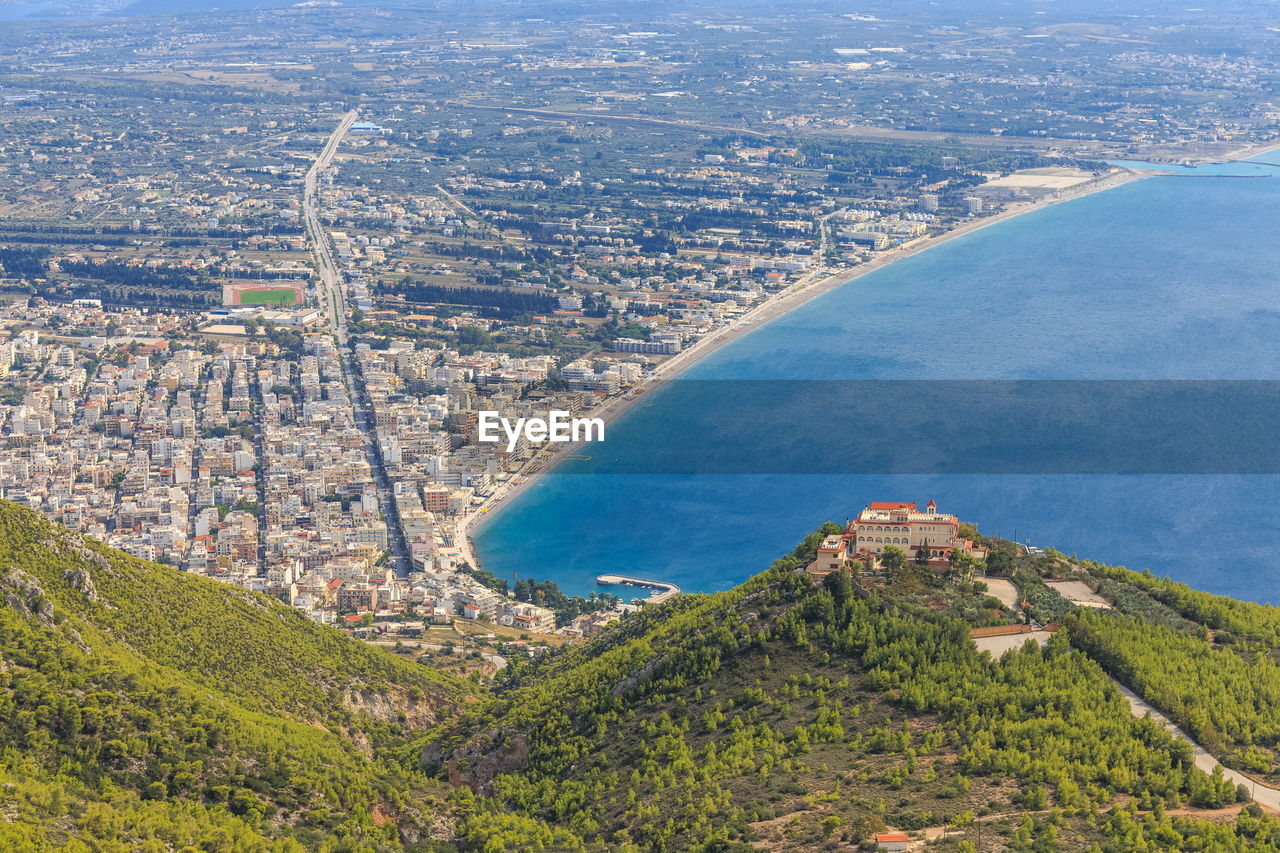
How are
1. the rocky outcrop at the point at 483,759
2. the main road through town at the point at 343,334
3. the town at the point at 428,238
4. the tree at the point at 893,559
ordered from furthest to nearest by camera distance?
the town at the point at 428,238, the main road through town at the point at 343,334, the tree at the point at 893,559, the rocky outcrop at the point at 483,759

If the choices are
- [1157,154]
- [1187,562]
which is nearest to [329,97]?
[1157,154]

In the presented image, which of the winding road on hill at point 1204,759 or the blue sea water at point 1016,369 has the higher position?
the winding road on hill at point 1204,759

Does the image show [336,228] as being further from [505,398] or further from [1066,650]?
[1066,650]

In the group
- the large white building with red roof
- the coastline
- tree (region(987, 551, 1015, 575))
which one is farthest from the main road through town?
tree (region(987, 551, 1015, 575))

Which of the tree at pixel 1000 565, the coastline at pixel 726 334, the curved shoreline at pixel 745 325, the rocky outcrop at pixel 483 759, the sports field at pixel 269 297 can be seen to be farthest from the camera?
the sports field at pixel 269 297

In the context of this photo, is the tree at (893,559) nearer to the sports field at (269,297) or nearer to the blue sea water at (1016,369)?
the blue sea water at (1016,369)

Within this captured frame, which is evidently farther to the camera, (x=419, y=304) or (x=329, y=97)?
(x=329, y=97)

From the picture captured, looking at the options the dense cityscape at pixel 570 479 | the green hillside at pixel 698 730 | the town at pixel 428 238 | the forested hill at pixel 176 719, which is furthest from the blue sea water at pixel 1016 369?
the green hillside at pixel 698 730
